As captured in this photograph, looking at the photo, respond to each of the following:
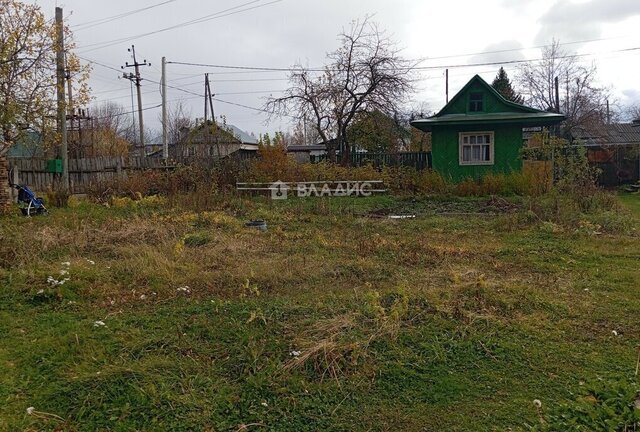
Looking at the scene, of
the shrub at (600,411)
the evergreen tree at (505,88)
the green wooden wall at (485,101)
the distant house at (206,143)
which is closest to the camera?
the shrub at (600,411)

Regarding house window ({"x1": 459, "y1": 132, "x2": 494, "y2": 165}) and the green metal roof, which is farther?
house window ({"x1": 459, "y1": 132, "x2": 494, "y2": 165})

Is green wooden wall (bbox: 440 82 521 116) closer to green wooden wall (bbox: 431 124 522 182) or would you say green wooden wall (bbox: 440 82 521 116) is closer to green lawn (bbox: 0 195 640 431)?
green wooden wall (bbox: 431 124 522 182)

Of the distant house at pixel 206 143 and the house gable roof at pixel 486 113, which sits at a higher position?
the house gable roof at pixel 486 113

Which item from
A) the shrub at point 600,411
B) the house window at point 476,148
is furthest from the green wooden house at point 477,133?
the shrub at point 600,411

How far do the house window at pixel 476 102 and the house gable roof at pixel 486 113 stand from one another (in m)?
0.10

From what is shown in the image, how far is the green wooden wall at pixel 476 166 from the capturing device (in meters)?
15.0

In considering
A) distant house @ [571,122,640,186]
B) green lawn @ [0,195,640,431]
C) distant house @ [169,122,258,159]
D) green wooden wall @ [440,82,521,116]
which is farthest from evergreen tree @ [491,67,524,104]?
green lawn @ [0,195,640,431]

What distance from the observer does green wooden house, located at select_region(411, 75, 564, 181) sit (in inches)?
587

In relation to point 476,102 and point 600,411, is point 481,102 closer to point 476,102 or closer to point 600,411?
point 476,102

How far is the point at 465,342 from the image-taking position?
9.94ft

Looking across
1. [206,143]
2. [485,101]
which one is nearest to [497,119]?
[485,101]

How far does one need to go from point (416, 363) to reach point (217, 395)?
119 centimetres

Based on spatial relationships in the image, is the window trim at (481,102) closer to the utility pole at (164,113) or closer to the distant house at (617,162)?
the distant house at (617,162)

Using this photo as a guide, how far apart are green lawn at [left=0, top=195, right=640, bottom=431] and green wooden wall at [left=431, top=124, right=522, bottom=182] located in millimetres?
9462
